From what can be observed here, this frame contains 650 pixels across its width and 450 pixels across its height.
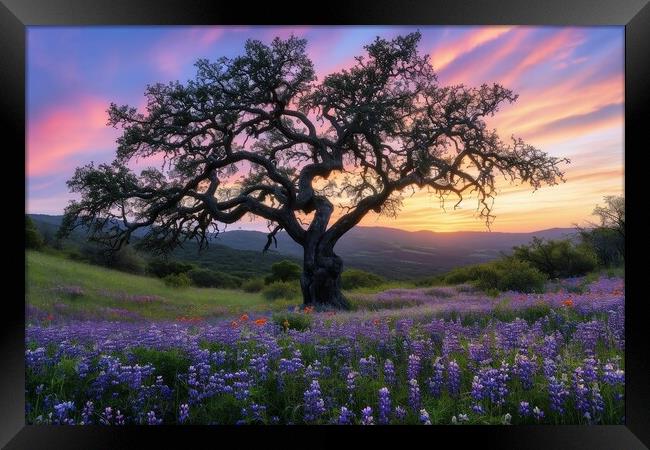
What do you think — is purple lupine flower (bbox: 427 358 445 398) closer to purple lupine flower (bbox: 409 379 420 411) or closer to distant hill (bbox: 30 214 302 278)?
purple lupine flower (bbox: 409 379 420 411)

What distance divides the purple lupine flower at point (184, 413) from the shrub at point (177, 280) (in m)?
4.38

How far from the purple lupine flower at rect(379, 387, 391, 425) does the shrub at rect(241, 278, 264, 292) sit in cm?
587

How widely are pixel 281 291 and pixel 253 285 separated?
0.64 m

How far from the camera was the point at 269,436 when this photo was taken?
14.7 feet

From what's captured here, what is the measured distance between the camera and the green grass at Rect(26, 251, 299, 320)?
7051 millimetres

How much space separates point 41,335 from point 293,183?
5690 mm

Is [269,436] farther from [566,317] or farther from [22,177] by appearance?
[566,317]

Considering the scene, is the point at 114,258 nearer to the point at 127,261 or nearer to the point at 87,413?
the point at 127,261

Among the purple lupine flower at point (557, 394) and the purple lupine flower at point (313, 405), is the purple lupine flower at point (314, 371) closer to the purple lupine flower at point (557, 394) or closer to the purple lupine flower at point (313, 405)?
the purple lupine flower at point (313, 405)

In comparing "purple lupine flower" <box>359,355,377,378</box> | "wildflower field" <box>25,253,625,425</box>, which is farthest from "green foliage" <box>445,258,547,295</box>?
"purple lupine flower" <box>359,355,377,378</box>

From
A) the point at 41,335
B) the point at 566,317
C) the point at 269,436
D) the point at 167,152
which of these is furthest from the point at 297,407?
the point at 167,152

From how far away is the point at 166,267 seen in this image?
30.5ft

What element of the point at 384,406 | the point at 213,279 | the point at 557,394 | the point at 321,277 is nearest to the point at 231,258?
the point at 213,279

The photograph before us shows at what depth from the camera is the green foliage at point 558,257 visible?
29.6 ft
